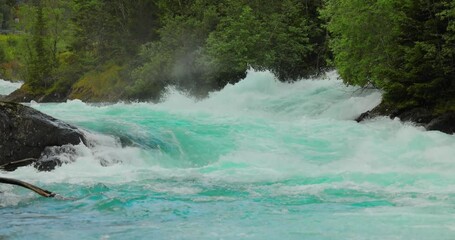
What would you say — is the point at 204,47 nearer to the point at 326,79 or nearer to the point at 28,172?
the point at 326,79

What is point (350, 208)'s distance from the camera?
10.7m

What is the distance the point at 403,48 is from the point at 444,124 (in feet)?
9.84

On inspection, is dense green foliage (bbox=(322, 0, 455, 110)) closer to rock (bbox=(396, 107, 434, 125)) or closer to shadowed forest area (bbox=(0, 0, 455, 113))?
shadowed forest area (bbox=(0, 0, 455, 113))

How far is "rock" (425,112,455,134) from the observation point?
61.9ft

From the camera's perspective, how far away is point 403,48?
20.0 m

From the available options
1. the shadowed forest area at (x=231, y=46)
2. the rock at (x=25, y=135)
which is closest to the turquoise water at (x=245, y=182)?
the rock at (x=25, y=135)

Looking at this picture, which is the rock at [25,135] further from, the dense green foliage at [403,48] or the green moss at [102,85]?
the green moss at [102,85]

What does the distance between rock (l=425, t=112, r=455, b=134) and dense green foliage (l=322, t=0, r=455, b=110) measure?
44 cm

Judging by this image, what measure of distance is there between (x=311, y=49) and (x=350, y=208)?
2500cm

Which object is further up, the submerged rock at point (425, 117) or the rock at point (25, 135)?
the submerged rock at point (425, 117)

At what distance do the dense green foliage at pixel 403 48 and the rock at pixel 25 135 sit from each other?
36.9 ft

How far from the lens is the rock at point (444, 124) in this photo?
61.9 ft

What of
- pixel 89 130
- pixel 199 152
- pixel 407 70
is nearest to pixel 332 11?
pixel 407 70

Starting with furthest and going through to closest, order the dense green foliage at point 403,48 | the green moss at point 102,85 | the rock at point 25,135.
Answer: the green moss at point 102,85 < the dense green foliage at point 403,48 < the rock at point 25,135
